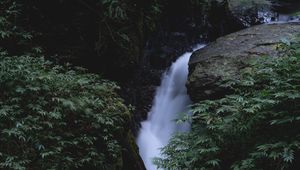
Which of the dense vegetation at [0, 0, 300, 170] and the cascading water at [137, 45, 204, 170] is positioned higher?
the dense vegetation at [0, 0, 300, 170]

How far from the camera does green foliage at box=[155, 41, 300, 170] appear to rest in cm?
382

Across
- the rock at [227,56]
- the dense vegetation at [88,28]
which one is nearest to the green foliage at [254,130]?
the rock at [227,56]

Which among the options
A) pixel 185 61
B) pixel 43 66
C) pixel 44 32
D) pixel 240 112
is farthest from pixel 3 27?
pixel 185 61

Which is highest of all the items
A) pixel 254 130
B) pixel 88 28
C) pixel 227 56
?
pixel 88 28

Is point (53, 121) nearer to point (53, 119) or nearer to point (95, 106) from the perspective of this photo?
point (53, 119)

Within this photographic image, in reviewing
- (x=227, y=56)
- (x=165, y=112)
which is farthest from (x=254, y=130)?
(x=165, y=112)

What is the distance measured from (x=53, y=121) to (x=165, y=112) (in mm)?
4761

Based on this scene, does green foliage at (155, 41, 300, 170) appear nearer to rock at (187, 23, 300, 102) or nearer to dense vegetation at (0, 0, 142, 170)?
dense vegetation at (0, 0, 142, 170)

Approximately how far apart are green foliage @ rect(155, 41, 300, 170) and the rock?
7.70 feet

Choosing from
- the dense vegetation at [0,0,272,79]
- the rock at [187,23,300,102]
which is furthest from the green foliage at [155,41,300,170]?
the dense vegetation at [0,0,272,79]

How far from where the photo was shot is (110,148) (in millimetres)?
4965

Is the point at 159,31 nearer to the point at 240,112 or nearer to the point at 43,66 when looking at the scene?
the point at 43,66

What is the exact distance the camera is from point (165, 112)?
29.6 feet

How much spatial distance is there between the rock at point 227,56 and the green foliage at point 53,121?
246cm
